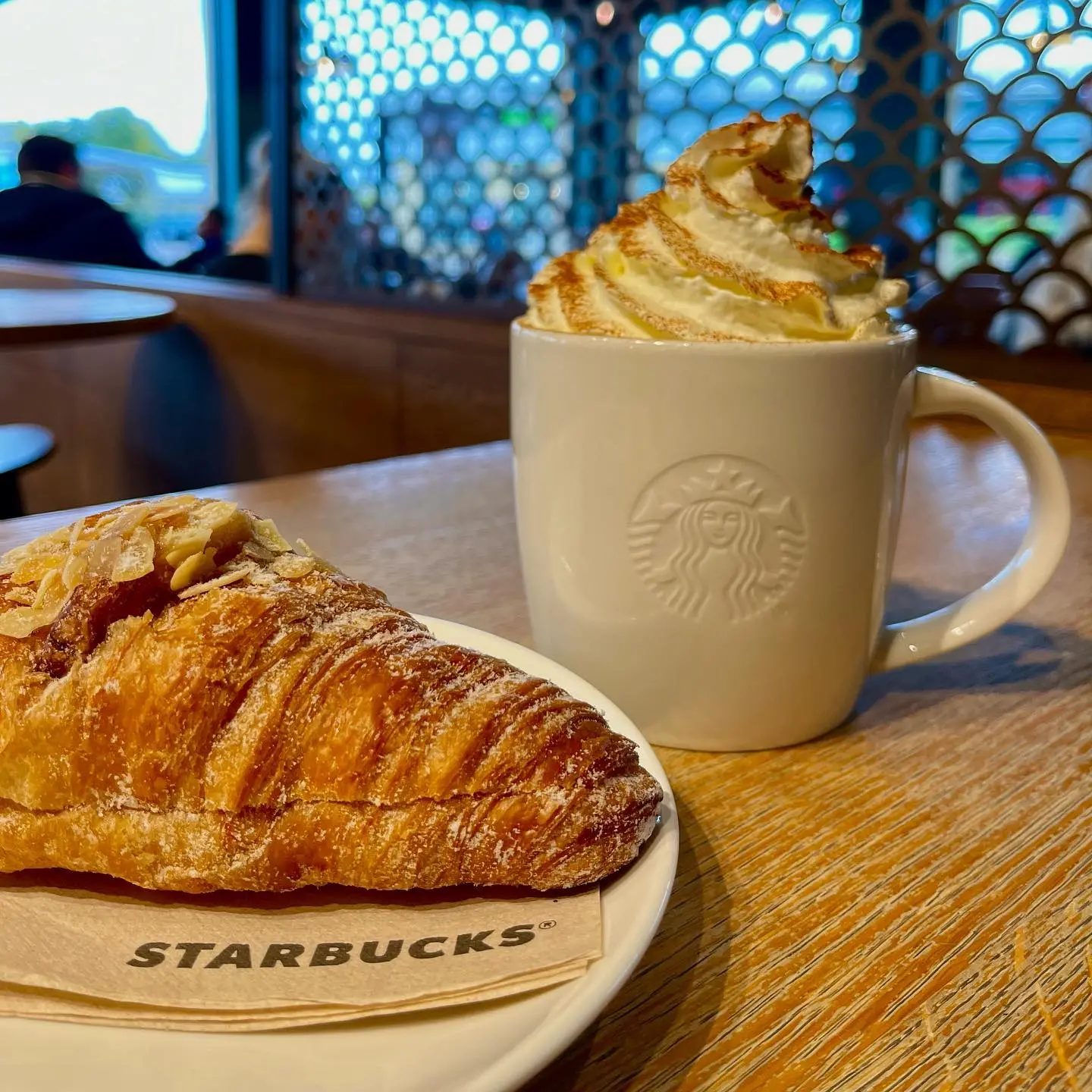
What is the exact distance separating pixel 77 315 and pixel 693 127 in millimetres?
1472

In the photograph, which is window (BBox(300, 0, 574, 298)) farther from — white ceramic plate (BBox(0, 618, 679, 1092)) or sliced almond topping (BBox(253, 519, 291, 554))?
white ceramic plate (BBox(0, 618, 679, 1092))

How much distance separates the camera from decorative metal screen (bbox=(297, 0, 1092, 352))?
1.57 metres

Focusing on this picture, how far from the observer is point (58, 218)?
4.10 meters

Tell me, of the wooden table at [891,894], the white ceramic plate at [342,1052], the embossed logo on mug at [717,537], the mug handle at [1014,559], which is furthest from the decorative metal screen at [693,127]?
the white ceramic plate at [342,1052]

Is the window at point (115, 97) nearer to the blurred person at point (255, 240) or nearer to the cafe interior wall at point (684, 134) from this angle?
the blurred person at point (255, 240)

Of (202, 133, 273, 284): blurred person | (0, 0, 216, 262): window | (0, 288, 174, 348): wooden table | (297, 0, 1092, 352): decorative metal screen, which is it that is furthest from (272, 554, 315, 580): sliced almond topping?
(0, 0, 216, 262): window

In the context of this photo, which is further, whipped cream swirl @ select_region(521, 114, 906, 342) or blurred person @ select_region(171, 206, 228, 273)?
blurred person @ select_region(171, 206, 228, 273)

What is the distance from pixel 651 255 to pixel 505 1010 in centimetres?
39

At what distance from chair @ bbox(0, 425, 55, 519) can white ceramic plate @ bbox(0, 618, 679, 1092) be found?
1969mm

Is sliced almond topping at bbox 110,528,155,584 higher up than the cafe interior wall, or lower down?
lower down

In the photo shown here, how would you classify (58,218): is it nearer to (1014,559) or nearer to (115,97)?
(115,97)

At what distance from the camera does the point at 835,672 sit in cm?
56

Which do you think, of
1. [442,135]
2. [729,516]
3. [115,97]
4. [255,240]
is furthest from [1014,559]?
[115,97]

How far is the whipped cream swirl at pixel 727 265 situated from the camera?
1.70ft
